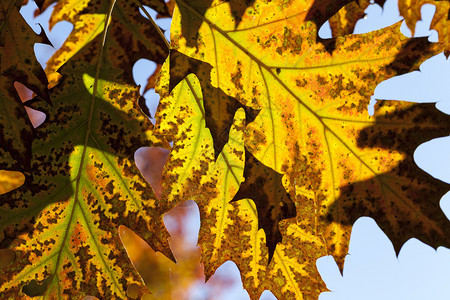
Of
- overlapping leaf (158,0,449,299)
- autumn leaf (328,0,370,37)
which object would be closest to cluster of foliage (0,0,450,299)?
overlapping leaf (158,0,449,299)

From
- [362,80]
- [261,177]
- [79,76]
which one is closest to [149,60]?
[79,76]

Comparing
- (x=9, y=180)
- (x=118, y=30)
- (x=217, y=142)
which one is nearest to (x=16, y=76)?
(x=118, y=30)

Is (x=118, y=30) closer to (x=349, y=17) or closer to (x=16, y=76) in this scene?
(x=16, y=76)

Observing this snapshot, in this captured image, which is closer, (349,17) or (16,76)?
(16,76)

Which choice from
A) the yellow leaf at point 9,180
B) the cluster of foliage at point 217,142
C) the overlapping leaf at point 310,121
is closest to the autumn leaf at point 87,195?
the cluster of foliage at point 217,142

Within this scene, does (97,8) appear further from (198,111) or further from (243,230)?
(243,230)

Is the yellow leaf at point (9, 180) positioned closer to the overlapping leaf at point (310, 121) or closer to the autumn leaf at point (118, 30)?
the autumn leaf at point (118, 30)
